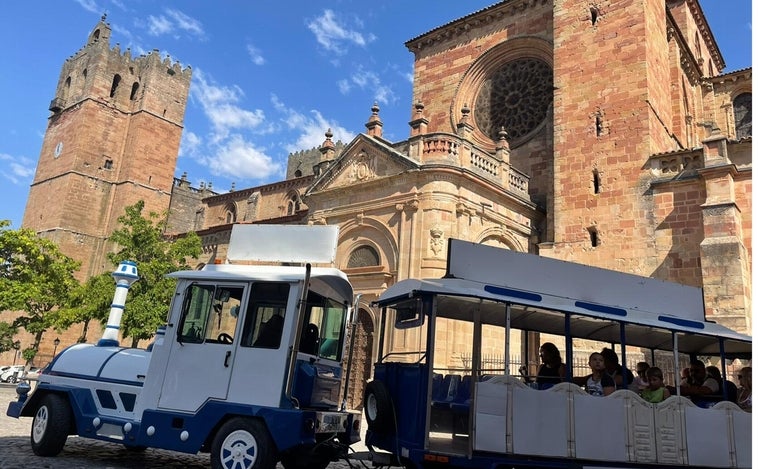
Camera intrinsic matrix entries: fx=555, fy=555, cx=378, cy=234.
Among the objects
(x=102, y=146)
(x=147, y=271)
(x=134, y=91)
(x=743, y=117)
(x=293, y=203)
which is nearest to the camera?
(x=743, y=117)

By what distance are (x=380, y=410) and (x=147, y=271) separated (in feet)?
59.6

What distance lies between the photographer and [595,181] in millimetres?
17016

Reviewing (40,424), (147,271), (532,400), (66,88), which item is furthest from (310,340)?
(66,88)

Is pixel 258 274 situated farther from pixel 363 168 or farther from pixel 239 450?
pixel 363 168

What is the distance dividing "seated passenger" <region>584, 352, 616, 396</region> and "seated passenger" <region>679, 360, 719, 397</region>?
1.29 metres

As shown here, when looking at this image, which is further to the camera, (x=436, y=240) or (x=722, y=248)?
(x=436, y=240)

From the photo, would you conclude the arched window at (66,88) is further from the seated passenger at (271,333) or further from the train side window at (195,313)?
the seated passenger at (271,333)

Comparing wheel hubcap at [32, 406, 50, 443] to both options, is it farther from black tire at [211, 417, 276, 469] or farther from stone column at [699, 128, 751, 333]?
stone column at [699, 128, 751, 333]

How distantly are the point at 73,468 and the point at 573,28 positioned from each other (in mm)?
18623

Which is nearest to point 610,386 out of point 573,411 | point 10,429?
point 573,411

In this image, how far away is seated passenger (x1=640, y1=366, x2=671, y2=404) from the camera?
6.45 metres

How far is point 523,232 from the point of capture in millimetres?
17844

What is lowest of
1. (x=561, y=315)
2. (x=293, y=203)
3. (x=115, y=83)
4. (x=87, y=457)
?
(x=87, y=457)

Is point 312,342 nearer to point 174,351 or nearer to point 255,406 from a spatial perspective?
point 255,406
